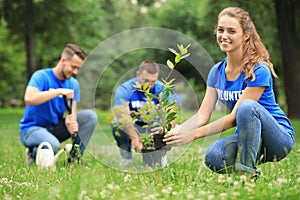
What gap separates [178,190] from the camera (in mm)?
3016


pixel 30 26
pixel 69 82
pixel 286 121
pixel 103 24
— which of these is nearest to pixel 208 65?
pixel 286 121

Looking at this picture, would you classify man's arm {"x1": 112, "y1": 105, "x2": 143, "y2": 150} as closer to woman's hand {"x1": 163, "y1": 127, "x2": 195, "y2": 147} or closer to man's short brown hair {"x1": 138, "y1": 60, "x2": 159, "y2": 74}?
man's short brown hair {"x1": 138, "y1": 60, "x2": 159, "y2": 74}

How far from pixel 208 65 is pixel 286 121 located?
2.64ft

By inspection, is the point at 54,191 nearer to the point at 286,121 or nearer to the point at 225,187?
the point at 225,187

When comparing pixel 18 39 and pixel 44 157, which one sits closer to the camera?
pixel 44 157

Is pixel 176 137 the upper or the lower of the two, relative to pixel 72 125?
upper

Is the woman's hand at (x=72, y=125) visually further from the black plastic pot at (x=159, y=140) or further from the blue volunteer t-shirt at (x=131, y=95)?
the black plastic pot at (x=159, y=140)

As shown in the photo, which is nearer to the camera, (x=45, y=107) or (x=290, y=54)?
(x=45, y=107)

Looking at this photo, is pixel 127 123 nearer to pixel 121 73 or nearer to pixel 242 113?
pixel 242 113

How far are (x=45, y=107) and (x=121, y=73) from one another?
16215 mm

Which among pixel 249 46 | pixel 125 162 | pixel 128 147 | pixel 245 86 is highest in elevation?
pixel 249 46

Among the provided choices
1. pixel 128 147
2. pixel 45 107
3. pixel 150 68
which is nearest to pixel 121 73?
pixel 45 107

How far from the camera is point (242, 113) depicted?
11.1ft

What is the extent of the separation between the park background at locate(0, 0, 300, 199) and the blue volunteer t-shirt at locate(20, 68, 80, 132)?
488 mm
